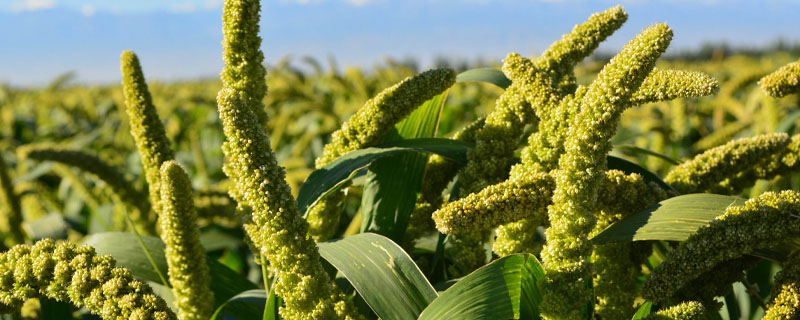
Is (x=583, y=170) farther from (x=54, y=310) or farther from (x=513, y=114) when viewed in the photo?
(x=54, y=310)

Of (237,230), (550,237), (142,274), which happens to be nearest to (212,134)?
(237,230)

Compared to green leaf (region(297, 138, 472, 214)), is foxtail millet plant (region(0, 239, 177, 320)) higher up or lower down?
lower down

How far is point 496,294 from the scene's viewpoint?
129 cm

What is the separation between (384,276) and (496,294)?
236mm

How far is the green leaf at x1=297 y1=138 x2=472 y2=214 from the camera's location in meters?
1.63

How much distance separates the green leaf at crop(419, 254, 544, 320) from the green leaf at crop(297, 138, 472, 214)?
0.46 m

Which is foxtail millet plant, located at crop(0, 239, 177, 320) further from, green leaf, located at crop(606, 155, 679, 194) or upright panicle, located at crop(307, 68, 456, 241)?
green leaf, located at crop(606, 155, 679, 194)

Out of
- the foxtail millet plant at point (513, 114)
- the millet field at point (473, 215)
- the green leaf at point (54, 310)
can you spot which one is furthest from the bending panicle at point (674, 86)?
the green leaf at point (54, 310)

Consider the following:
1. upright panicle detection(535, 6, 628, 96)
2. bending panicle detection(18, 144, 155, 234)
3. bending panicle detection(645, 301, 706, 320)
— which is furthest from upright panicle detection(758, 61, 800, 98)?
bending panicle detection(18, 144, 155, 234)

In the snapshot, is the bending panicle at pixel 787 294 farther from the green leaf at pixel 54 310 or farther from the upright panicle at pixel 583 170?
the green leaf at pixel 54 310

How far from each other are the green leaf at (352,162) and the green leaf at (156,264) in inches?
22.8

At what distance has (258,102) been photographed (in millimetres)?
1622

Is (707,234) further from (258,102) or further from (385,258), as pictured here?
(258,102)

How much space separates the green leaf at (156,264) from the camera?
6.84 ft
